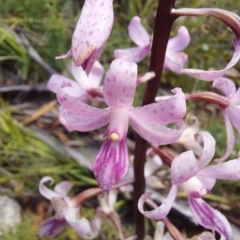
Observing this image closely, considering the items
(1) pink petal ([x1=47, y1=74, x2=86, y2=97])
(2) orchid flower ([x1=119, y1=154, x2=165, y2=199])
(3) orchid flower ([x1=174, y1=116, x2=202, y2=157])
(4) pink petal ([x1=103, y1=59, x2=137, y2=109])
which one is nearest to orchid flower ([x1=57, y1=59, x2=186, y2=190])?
(4) pink petal ([x1=103, y1=59, x2=137, y2=109])

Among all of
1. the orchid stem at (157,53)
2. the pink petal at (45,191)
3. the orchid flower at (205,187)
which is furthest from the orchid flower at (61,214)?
the orchid flower at (205,187)

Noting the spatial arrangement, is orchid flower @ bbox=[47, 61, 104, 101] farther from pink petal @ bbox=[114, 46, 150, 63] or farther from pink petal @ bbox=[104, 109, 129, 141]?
pink petal @ bbox=[104, 109, 129, 141]

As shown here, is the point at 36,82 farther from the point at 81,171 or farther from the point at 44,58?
the point at 81,171

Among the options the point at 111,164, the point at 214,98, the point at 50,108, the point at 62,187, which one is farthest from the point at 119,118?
the point at 50,108

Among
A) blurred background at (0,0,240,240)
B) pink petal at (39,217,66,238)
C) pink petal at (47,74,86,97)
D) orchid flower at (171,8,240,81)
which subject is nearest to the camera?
orchid flower at (171,8,240,81)

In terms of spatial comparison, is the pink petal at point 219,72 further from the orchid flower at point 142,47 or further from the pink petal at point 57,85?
the pink petal at point 57,85

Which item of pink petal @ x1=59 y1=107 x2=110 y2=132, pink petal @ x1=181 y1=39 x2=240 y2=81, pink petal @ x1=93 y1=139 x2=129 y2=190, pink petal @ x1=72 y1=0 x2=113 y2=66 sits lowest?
pink petal @ x1=93 y1=139 x2=129 y2=190

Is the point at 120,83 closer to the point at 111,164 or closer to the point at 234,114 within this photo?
the point at 111,164
